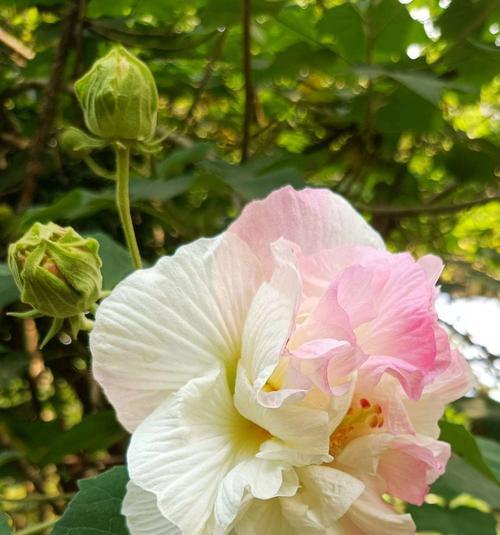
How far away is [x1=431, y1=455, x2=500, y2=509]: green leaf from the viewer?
0.60m

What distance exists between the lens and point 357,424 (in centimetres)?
38

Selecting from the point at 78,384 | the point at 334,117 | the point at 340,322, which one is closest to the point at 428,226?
the point at 334,117

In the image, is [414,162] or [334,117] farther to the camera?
[414,162]

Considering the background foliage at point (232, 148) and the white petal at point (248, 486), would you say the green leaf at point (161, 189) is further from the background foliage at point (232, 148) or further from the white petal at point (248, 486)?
the white petal at point (248, 486)

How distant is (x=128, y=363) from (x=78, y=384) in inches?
30.2

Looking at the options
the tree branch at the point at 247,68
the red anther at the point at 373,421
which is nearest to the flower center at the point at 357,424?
the red anther at the point at 373,421

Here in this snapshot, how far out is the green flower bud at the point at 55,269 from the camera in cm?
41

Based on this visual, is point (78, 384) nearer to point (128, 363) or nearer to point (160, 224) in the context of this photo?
point (160, 224)

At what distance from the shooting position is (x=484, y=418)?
892 mm

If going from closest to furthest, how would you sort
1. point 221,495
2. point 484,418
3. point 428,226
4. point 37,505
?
point 221,495 < point 484,418 < point 37,505 < point 428,226

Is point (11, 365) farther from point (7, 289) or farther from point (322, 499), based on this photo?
point (322, 499)

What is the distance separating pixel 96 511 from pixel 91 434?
0.32 meters

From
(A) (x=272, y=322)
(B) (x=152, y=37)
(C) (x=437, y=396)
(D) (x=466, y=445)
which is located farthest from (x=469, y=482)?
(B) (x=152, y=37)

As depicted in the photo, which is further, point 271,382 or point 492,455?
point 492,455
